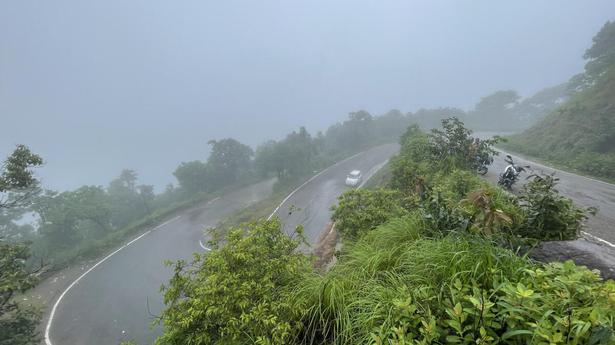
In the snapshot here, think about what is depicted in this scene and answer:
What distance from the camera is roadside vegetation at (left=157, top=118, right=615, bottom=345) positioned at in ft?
7.29

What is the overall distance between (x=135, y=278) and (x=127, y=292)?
6.29 feet

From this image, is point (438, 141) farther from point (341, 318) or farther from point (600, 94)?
point (600, 94)

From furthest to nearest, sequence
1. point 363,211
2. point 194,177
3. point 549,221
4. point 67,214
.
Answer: point 194,177 < point 67,214 < point 363,211 < point 549,221

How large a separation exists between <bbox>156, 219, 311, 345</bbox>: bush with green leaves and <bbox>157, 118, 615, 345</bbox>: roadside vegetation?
18mm

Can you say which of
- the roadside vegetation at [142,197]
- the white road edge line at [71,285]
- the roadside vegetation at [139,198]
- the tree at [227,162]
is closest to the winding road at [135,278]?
the white road edge line at [71,285]

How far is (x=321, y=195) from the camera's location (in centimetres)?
3303

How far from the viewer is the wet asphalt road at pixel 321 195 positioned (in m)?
25.5

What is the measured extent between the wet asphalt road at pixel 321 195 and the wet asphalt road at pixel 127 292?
29.8 feet

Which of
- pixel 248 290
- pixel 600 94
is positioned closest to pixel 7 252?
pixel 248 290

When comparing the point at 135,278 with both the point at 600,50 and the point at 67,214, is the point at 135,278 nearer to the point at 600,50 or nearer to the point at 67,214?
the point at 67,214

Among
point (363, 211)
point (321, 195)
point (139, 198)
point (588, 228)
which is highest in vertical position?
point (363, 211)

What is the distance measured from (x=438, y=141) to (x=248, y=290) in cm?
1280

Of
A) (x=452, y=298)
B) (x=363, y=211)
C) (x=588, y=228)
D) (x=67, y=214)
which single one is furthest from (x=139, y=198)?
(x=452, y=298)

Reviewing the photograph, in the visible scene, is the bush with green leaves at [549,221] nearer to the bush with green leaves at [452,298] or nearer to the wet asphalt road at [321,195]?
the bush with green leaves at [452,298]
